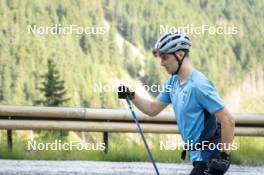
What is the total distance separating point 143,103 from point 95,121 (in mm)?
4384

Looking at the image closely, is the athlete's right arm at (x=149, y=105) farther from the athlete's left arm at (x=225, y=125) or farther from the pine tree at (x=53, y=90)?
the pine tree at (x=53, y=90)

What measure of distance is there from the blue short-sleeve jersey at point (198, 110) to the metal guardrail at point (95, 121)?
4.94 m

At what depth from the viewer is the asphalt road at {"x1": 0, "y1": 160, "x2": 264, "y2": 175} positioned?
25.0 ft

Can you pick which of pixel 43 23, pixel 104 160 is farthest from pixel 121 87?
pixel 43 23

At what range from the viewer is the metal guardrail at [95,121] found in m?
8.95

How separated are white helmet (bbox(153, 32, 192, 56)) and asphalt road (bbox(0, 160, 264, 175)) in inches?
147

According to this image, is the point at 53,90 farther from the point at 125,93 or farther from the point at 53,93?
the point at 125,93

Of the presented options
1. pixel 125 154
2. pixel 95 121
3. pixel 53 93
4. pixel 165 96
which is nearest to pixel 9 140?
pixel 95 121

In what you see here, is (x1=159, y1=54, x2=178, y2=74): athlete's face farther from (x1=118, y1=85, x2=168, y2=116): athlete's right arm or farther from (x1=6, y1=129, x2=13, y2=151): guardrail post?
(x1=6, y1=129, x2=13, y2=151): guardrail post

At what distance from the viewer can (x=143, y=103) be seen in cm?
473

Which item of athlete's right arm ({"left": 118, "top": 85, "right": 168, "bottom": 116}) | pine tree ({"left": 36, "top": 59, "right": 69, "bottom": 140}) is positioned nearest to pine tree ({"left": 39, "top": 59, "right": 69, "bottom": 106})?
pine tree ({"left": 36, "top": 59, "right": 69, "bottom": 140})

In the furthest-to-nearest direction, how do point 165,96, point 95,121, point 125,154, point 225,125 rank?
point 95,121 < point 125,154 < point 165,96 < point 225,125

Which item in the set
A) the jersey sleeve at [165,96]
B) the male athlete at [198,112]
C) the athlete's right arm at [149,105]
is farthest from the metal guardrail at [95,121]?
the male athlete at [198,112]

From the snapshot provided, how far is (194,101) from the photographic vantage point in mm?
3898
